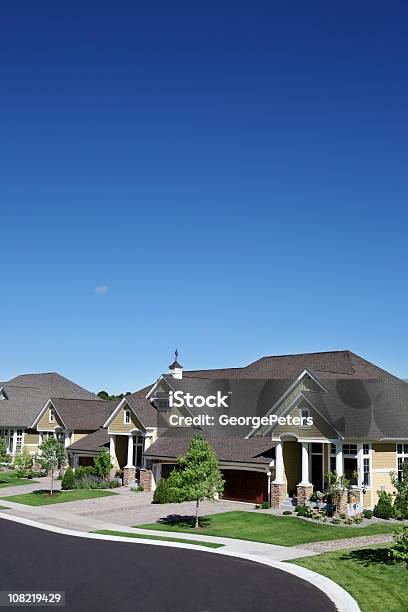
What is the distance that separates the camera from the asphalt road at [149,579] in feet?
57.4

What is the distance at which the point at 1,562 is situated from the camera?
22953 millimetres

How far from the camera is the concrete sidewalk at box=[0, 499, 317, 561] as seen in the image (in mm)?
25234

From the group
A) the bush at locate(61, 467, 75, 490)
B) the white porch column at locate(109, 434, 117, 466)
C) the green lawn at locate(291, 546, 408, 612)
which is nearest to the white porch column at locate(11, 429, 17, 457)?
the white porch column at locate(109, 434, 117, 466)

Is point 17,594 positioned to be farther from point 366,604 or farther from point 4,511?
point 4,511

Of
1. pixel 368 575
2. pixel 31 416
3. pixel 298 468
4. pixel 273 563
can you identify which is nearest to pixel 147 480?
pixel 298 468

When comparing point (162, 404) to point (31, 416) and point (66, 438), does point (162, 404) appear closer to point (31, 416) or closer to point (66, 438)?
point (66, 438)

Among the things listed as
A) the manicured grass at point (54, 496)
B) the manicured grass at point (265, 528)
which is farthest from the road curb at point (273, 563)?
the manicured grass at point (54, 496)

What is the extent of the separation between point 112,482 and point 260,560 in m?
25.9

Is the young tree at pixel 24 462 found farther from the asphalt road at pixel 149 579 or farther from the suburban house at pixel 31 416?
the asphalt road at pixel 149 579

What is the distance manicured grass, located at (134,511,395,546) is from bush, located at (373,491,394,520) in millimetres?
2086

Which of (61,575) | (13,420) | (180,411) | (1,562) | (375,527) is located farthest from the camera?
(13,420)

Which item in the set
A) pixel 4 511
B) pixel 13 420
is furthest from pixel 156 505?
pixel 13 420

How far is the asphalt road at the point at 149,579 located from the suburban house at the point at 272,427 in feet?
44.8

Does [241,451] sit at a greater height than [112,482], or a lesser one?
greater
